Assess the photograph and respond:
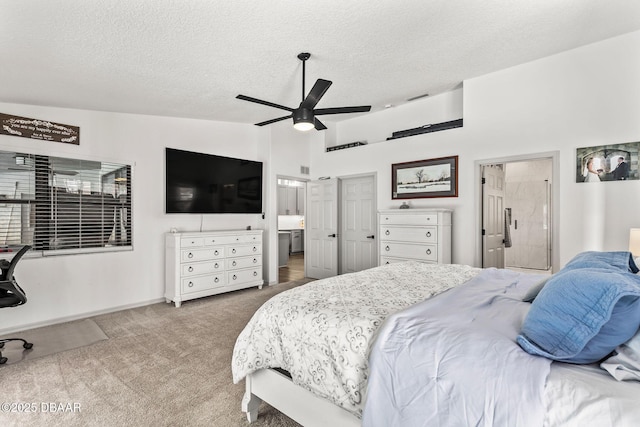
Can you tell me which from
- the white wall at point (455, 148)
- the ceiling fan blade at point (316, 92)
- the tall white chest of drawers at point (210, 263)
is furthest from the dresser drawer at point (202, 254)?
the ceiling fan blade at point (316, 92)

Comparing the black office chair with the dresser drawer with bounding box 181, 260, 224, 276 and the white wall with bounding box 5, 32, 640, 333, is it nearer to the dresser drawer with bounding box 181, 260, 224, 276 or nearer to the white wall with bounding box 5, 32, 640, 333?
the white wall with bounding box 5, 32, 640, 333

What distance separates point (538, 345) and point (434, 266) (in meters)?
1.73

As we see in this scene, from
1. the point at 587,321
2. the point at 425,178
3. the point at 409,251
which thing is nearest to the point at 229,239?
the point at 409,251

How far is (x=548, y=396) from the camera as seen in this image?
976 millimetres

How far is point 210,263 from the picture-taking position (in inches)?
179

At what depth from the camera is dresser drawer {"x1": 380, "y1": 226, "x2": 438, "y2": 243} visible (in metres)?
4.15

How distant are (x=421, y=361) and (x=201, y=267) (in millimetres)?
3861

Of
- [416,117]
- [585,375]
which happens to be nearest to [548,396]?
[585,375]

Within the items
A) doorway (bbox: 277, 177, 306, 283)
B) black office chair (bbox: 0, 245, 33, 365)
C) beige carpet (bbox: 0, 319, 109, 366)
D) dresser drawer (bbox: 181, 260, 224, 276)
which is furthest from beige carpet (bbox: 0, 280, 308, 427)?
doorway (bbox: 277, 177, 306, 283)

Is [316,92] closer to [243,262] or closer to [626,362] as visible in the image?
[626,362]

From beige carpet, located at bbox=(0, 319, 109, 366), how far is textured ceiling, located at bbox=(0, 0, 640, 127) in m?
2.48

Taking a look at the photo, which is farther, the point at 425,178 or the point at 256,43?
the point at 425,178

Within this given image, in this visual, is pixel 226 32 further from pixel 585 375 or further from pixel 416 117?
pixel 416 117

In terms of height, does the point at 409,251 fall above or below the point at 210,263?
above
